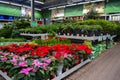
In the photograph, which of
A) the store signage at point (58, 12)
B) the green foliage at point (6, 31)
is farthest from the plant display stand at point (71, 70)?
the store signage at point (58, 12)

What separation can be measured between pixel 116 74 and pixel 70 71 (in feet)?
3.06

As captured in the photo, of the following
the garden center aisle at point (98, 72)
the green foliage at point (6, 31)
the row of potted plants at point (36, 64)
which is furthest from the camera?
the green foliage at point (6, 31)

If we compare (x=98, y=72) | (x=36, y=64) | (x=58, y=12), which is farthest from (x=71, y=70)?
(x=58, y=12)

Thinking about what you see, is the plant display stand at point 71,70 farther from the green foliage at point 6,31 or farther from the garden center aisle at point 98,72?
the green foliage at point 6,31

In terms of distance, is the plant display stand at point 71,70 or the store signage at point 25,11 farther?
the store signage at point 25,11

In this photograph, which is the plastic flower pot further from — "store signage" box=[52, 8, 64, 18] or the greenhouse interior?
"store signage" box=[52, 8, 64, 18]

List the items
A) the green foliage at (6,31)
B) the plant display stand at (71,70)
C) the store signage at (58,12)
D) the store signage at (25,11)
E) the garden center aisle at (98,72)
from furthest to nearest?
the store signage at (58,12) < the store signage at (25,11) < the green foliage at (6,31) < the garden center aisle at (98,72) < the plant display stand at (71,70)

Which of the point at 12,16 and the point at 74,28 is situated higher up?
the point at 12,16

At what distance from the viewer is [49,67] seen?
100 inches

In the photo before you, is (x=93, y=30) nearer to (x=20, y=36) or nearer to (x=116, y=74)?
(x=116, y=74)

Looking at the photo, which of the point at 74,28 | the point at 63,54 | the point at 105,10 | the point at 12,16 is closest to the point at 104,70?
the point at 63,54

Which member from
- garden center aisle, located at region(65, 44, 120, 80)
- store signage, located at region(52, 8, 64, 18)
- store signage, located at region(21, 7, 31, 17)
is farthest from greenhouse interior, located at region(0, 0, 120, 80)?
store signage, located at region(21, 7, 31, 17)

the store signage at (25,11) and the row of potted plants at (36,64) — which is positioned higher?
the store signage at (25,11)

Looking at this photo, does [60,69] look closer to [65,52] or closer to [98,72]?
[65,52]
